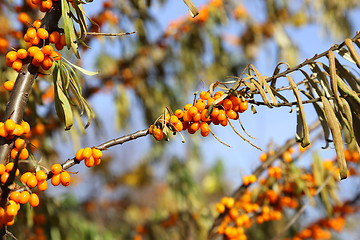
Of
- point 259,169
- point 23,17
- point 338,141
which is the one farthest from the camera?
point 259,169

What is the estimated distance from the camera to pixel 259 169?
1.32 m

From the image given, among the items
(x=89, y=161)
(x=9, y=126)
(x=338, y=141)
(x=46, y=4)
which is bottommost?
(x=338, y=141)

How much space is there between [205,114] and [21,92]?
359 millimetres

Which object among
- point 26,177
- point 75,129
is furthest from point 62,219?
point 26,177

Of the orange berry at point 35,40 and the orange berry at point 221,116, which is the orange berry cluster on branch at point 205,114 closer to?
the orange berry at point 221,116

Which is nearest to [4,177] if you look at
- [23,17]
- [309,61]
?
[309,61]

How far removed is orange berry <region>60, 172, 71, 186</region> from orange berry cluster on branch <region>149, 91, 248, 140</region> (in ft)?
0.59

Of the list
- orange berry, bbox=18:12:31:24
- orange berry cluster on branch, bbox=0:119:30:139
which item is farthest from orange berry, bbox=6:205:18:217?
orange berry, bbox=18:12:31:24

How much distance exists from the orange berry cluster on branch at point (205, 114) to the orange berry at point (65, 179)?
0.59ft

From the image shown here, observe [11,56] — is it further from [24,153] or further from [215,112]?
[215,112]

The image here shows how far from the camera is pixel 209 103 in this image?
68 cm

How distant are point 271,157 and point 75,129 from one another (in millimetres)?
785

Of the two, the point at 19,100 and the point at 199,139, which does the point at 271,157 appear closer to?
the point at 19,100

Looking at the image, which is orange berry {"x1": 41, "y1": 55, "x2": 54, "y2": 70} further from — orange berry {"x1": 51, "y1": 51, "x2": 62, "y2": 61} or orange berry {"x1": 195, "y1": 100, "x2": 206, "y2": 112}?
orange berry {"x1": 195, "y1": 100, "x2": 206, "y2": 112}
